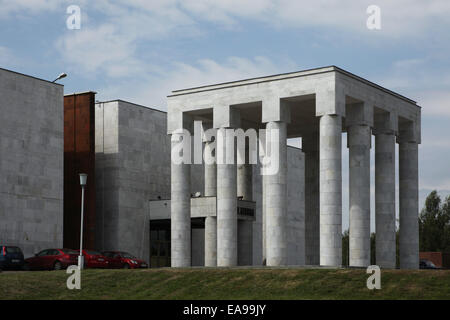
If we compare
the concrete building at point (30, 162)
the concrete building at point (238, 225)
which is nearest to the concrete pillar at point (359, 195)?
the concrete building at point (238, 225)

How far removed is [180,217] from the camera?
2089 inches

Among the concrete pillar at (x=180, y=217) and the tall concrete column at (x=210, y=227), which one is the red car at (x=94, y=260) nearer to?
the concrete pillar at (x=180, y=217)

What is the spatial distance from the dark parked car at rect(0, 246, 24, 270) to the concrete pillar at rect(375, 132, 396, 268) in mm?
21673

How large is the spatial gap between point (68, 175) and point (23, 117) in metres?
6.94

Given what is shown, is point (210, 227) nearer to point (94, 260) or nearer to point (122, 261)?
point (122, 261)

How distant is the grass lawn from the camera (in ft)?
111

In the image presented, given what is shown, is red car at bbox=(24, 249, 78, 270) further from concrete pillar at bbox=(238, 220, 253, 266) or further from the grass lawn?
concrete pillar at bbox=(238, 220, 253, 266)

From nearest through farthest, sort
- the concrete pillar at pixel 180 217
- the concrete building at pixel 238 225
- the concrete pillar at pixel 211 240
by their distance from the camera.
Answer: the concrete pillar at pixel 180 217
the concrete pillar at pixel 211 240
the concrete building at pixel 238 225

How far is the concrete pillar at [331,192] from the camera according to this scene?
154 feet

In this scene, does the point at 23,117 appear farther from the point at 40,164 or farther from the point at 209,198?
the point at 209,198

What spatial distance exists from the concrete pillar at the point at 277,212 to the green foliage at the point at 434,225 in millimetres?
62190

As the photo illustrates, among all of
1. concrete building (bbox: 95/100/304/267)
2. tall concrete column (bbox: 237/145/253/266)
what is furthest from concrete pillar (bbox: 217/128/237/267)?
concrete building (bbox: 95/100/304/267)
